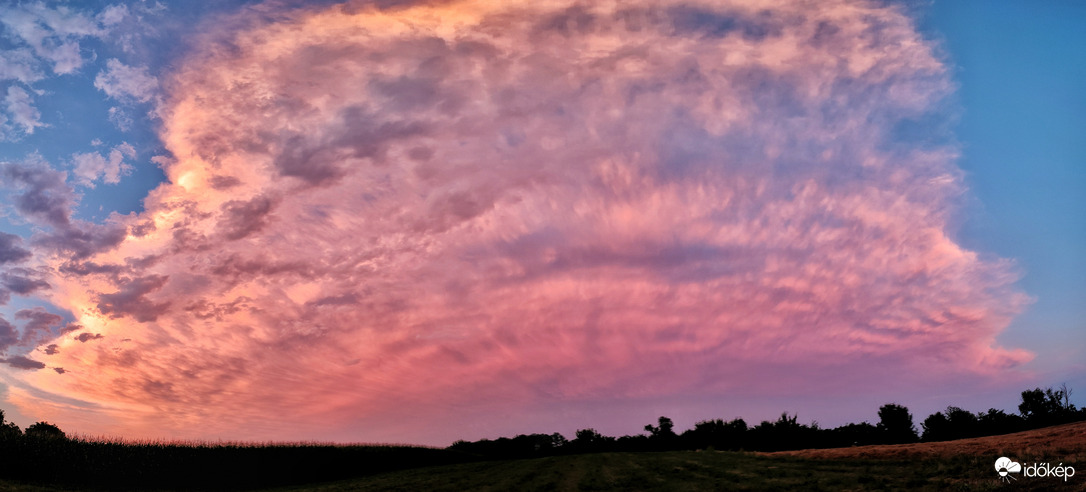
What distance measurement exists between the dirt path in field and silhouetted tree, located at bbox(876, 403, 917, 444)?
106 m

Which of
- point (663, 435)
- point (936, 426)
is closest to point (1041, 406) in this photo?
point (936, 426)

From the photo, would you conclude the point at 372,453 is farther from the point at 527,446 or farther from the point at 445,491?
the point at 527,446

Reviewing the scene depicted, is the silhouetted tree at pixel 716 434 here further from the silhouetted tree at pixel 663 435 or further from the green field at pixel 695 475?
the green field at pixel 695 475

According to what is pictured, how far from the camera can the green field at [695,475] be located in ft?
119

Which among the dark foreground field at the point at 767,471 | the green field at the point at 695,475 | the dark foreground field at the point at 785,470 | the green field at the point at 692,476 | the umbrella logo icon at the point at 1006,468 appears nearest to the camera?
the umbrella logo icon at the point at 1006,468

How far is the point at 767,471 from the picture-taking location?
4753cm

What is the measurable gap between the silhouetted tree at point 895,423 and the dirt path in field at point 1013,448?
4178 inches

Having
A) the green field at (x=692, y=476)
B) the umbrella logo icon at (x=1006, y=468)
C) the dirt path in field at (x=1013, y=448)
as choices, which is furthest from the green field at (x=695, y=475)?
the dirt path in field at (x=1013, y=448)

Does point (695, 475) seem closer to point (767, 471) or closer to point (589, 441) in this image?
point (767, 471)

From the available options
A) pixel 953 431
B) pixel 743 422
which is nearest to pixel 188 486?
pixel 743 422

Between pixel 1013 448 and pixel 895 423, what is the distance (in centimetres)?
12192

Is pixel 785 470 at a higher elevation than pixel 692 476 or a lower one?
higher

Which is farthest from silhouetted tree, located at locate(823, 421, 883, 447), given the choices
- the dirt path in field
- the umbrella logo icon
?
the umbrella logo icon

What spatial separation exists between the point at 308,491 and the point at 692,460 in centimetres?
3957
